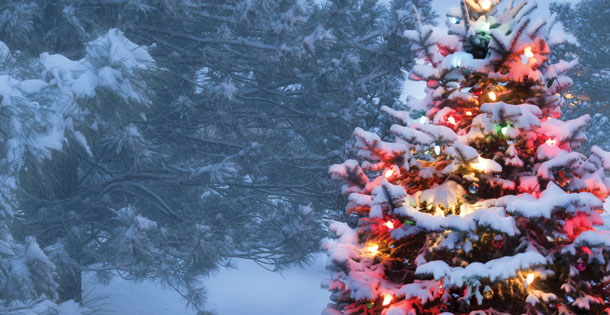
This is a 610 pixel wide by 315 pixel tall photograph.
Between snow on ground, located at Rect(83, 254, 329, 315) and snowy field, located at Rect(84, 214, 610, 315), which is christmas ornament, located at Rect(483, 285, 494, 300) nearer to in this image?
snowy field, located at Rect(84, 214, 610, 315)

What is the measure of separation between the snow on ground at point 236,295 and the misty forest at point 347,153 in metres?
3.15

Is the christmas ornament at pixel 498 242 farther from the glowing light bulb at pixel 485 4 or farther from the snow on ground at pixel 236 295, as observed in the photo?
the snow on ground at pixel 236 295

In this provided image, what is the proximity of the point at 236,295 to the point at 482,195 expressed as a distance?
12.4 m

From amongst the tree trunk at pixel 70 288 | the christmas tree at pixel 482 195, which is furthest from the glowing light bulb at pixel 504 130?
the tree trunk at pixel 70 288

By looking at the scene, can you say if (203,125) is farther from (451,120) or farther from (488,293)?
(488,293)

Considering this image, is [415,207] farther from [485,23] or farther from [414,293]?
[485,23]

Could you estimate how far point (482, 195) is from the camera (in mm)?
3557

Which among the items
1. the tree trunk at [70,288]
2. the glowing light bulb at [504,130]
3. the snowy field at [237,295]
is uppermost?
the snowy field at [237,295]

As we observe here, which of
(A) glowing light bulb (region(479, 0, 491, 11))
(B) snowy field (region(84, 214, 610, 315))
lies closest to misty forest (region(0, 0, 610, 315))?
(A) glowing light bulb (region(479, 0, 491, 11))

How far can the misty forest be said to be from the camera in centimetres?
330

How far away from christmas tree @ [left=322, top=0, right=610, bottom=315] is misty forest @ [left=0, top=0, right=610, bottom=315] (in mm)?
13

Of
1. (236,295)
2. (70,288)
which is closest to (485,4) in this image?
(70,288)

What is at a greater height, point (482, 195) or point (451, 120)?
point (451, 120)

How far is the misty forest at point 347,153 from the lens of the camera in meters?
3.30
